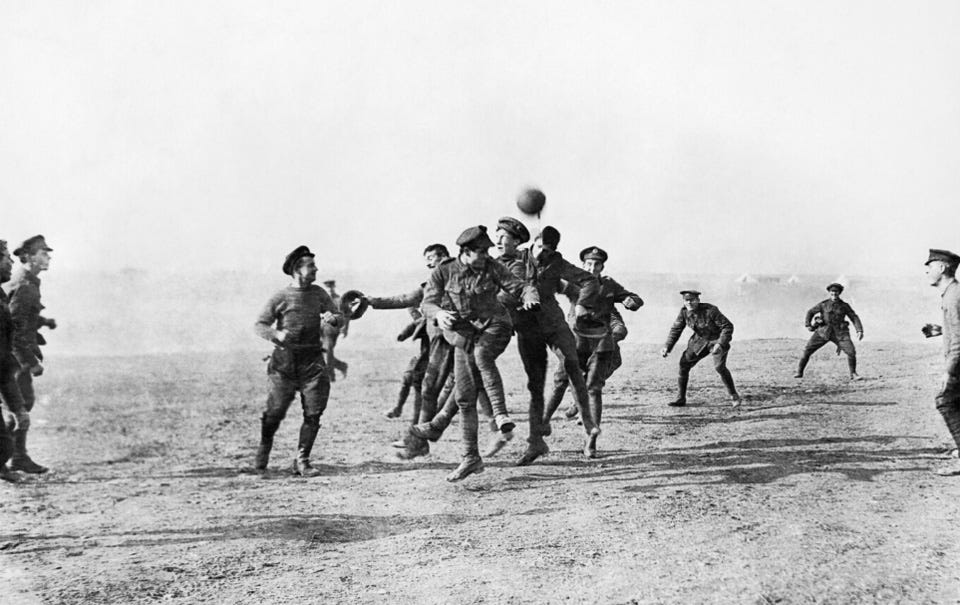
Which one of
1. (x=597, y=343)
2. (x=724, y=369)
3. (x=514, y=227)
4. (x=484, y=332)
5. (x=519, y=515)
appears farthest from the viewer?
(x=724, y=369)

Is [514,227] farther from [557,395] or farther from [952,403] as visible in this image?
[952,403]

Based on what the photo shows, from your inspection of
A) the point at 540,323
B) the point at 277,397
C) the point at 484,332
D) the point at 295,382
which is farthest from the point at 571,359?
the point at 277,397

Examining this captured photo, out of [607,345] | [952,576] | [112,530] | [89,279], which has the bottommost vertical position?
[112,530]

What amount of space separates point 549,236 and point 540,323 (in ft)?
2.67

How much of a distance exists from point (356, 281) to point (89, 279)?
1585cm

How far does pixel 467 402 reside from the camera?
6738 millimetres

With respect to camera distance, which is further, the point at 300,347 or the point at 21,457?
the point at 21,457

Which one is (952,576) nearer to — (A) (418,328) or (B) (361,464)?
(B) (361,464)

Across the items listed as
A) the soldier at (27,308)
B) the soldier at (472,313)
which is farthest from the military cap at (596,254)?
the soldier at (27,308)

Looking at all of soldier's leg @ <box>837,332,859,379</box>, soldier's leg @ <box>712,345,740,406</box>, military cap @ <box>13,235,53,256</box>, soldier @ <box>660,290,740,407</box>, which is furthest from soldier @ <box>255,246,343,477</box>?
soldier's leg @ <box>837,332,859,379</box>

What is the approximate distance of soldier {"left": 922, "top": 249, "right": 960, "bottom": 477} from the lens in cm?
643

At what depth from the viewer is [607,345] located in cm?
878

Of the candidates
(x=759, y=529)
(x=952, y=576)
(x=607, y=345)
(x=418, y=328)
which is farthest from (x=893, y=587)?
(x=418, y=328)

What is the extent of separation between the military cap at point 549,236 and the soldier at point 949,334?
309 centimetres
